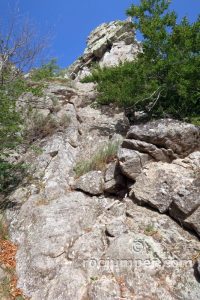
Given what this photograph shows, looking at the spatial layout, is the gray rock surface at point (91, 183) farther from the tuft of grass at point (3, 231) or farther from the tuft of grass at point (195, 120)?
the tuft of grass at point (195, 120)

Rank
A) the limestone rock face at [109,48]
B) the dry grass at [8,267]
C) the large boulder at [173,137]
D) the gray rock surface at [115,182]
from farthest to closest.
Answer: the limestone rock face at [109,48], the large boulder at [173,137], the gray rock surface at [115,182], the dry grass at [8,267]

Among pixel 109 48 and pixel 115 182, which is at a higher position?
pixel 109 48

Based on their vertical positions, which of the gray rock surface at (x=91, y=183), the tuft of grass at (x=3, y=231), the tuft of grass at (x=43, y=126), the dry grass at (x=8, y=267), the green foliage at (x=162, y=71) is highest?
the green foliage at (x=162, y=71)

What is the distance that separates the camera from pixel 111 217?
7.53 meters

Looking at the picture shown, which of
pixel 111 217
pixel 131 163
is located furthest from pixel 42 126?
pixel 111 217

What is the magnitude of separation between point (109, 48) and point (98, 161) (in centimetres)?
1241

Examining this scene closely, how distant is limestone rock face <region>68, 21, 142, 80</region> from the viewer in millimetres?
18391

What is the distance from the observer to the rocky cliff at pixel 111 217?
Answer: 239 inches

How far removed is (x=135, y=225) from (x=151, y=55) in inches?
Answer: 250

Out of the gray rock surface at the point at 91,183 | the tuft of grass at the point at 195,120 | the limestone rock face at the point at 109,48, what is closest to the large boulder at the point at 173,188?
the gray rock surface at the point at 91,183

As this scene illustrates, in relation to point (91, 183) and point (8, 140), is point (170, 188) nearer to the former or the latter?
point (91, 183)

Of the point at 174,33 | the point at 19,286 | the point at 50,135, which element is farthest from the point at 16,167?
the point at 174,33

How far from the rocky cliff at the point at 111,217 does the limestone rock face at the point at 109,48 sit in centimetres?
889

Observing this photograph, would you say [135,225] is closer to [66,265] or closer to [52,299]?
[66,265]
